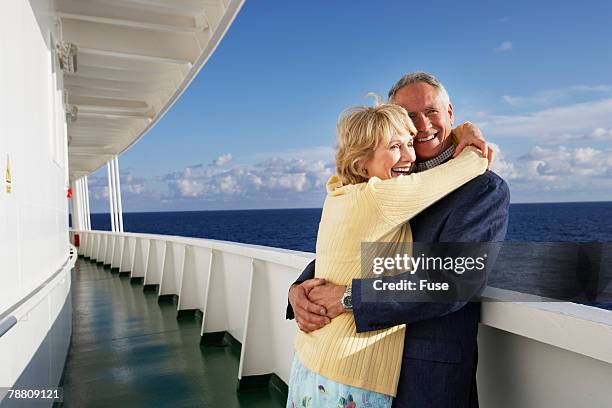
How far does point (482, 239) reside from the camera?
1.14 metres

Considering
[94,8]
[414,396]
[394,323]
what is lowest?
[414,396]

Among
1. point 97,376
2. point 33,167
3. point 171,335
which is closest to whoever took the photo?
point 33,167

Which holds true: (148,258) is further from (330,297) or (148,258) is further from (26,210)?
(330,297)

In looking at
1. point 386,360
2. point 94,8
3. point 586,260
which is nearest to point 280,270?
point 386,360

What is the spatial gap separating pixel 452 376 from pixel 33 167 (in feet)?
6.51

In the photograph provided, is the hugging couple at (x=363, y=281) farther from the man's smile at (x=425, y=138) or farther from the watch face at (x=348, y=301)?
the man's smile at (x=425, y=138)

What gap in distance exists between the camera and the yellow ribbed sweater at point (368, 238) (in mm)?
1143

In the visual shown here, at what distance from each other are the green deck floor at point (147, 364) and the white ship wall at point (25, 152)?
844 millimetres

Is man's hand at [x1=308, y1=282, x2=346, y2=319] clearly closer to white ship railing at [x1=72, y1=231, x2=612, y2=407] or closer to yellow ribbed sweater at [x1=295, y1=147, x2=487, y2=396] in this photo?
yellow ribbed sweater at [x1=295, y1=147, x2=487, y2=396]

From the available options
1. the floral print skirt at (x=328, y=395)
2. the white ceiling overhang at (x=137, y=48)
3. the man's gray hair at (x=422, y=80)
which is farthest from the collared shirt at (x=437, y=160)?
the white ceiling overhang at (x=137, y=48)

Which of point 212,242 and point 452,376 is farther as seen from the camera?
point 212,242

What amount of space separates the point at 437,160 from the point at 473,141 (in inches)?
6.3

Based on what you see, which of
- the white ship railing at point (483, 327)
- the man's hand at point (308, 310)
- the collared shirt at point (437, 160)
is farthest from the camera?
the collared shirt at point (437, 160)

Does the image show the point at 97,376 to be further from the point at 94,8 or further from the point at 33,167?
the point at 94,8
